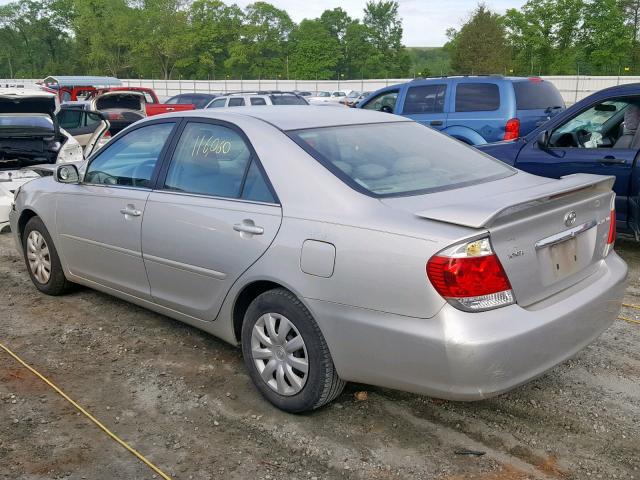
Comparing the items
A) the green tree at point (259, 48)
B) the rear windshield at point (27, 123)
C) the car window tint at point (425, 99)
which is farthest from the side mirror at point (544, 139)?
the green tree at point (259, 48)

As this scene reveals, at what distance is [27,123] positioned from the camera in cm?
823

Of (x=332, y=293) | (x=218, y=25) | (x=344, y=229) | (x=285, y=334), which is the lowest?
(x=285, y=334)

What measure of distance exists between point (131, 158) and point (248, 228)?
4.93 ft

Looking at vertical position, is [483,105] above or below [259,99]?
above

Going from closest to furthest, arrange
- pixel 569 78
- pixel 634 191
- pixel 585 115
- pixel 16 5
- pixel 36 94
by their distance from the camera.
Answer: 1. pixel 634 191
2. pixel 585 115
3. pixel 36 94
4. pixel 569 78
5. pixel 16 5

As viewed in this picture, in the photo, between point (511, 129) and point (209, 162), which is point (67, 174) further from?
point (511, 129)

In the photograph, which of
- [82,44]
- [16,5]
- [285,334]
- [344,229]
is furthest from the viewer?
[16,5]

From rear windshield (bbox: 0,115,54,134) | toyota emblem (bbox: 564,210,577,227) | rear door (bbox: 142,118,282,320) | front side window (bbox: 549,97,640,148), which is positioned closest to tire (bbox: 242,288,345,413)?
rear door (bbox: 142,118,282,320)

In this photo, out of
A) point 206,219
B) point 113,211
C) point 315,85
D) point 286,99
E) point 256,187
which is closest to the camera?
point 256,187

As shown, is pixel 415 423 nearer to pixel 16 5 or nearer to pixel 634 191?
pixel 634 191

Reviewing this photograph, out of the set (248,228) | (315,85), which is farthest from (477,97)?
(315,85)

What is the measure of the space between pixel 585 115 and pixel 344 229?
450cm

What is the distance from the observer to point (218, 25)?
8862 cm

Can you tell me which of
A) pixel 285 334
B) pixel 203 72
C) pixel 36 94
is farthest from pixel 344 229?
pixel 203 72
